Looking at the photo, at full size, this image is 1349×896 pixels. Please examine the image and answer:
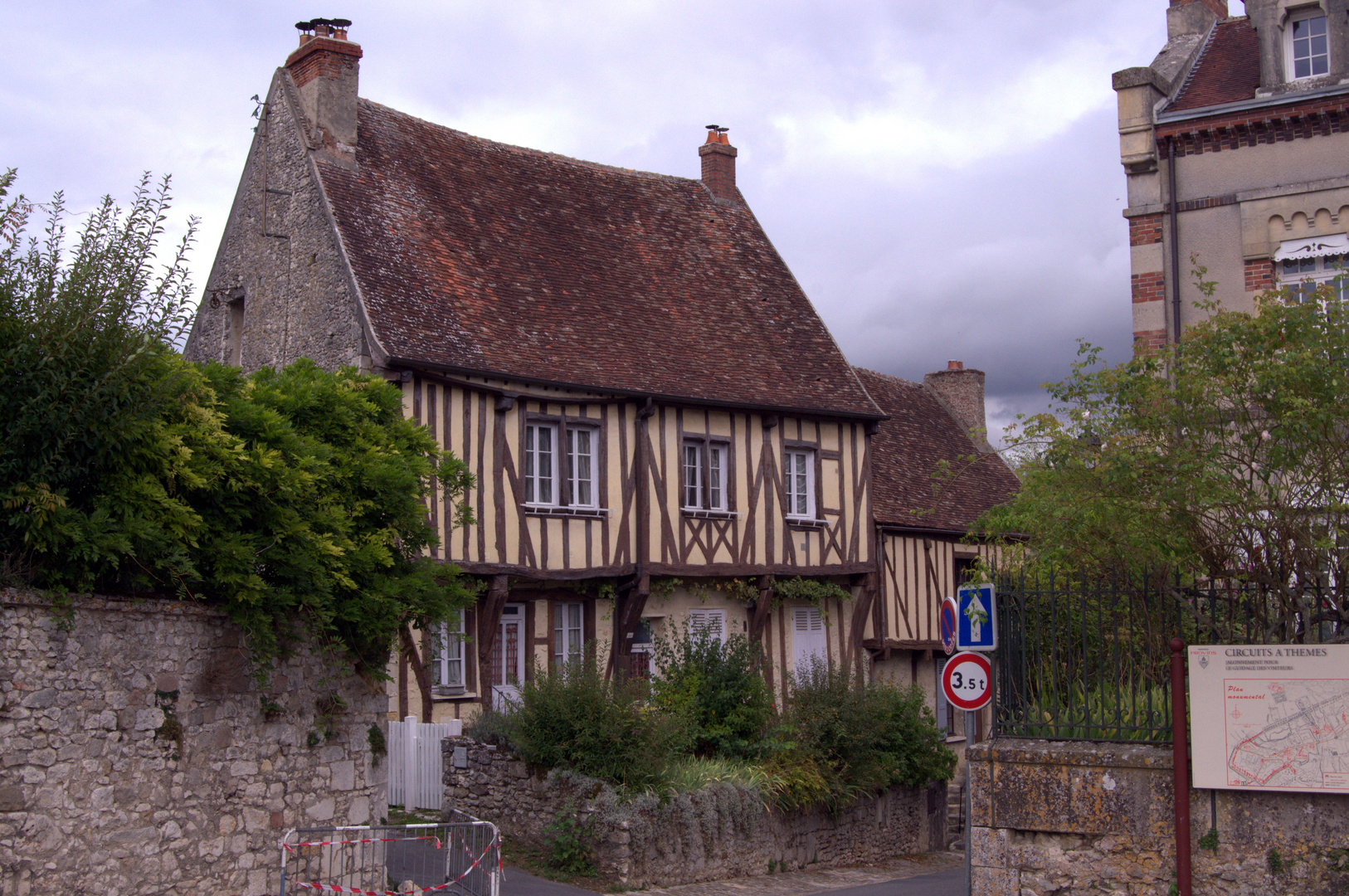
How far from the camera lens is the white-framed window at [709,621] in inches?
658

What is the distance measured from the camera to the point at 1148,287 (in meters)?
14.2

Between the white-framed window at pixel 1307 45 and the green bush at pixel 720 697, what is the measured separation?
28.8 ft

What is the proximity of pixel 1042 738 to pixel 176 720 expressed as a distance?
220 inches

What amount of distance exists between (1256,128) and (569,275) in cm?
836

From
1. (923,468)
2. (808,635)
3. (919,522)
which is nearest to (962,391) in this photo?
(923,468)

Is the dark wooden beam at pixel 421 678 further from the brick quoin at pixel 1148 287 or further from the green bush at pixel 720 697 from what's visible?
the brick quoin at pixel 1148 287

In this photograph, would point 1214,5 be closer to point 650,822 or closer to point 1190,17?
point 1190,17

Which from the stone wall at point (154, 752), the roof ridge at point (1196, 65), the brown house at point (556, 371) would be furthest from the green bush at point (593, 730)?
the roof ridge at point (1196, 65)

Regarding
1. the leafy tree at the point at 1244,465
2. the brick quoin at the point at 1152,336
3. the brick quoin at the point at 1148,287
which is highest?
the brick quoin at the point at 1148,287

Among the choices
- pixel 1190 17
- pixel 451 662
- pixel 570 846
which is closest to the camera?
pixel 570 846

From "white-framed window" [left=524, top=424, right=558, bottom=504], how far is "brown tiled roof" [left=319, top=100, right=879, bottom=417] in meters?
0.72

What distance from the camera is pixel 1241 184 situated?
549 inches

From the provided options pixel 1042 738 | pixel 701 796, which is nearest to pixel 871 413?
pixel 701 796

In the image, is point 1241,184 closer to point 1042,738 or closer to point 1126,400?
point 1126,400
